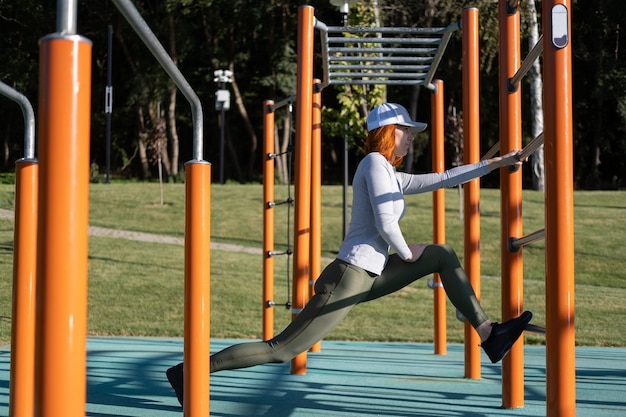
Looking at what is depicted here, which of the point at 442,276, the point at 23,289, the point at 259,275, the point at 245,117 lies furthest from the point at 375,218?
the point at 245,117

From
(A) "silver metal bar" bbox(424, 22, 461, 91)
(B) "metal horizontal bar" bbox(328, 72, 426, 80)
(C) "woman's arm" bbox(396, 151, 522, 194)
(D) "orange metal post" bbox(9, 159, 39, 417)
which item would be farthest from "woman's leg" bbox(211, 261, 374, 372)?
(B) "metal horizontal bar" bbox(328, 72, 426, 80)

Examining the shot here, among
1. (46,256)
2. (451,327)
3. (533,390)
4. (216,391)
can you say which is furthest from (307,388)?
(451,327)

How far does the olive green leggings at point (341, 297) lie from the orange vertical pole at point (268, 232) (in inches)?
105

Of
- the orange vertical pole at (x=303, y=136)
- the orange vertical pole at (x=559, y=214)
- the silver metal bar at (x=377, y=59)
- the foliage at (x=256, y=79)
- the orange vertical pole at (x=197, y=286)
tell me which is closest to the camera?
the orange vertical pole at (x=559, y=214)

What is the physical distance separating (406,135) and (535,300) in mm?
7103

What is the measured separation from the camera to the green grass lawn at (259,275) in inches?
334

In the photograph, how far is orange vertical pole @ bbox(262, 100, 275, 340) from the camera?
609 cm

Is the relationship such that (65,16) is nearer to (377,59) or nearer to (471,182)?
(471,182)

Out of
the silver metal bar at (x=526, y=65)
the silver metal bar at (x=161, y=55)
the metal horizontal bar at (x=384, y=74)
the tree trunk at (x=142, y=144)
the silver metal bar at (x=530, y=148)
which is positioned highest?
the tree trunk at (x=142, y=144)

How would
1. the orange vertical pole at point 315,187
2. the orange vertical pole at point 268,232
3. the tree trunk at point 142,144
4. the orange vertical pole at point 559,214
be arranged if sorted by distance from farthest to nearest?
the tree trunk at point 142,144
the orange vertical pole at point 268,232
the orange vertical pole at point 315,187
the orange vertical pole at point 559,214

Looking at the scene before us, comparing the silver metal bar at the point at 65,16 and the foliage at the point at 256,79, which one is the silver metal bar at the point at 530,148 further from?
the foliage at the point at 256,79

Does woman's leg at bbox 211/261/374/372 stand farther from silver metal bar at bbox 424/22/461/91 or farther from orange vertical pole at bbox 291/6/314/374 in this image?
silver metal bar at bbox 424/22/461/91

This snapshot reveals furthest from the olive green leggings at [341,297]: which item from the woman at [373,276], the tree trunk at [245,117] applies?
the tree trunk at [245,117]

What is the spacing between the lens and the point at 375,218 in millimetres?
3213
